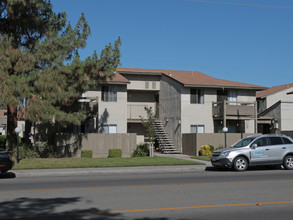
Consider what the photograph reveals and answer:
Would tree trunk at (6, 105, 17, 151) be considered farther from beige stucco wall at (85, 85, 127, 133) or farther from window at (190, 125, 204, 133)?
window at (190, 125, 204, 133)

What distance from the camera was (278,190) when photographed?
412 inches

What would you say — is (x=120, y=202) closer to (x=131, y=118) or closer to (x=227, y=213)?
(x=227, y=213)

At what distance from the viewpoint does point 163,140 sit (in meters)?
31.3

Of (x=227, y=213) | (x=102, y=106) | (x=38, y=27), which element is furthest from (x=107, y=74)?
(x=227, y=213)

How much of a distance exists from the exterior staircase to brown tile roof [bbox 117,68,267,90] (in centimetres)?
473

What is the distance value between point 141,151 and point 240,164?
9.78 meters

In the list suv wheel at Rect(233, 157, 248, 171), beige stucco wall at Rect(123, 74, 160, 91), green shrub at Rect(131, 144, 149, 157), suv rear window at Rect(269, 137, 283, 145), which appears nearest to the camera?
suv wheel at Rect(233, 157, 248, 171)

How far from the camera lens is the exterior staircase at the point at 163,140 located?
1175 inches

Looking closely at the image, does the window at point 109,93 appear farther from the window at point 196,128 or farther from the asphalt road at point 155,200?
the asphalt road at point 155,200

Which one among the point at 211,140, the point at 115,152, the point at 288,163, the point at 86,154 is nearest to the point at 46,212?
the point at 288,163

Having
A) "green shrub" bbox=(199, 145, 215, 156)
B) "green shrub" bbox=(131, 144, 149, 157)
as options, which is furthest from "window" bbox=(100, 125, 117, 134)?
"green shrub" bbox=(199, 145, 215, 156)

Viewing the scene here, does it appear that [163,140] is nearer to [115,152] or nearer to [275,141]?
[115,152]

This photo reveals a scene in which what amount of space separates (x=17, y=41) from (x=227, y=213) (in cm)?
1763

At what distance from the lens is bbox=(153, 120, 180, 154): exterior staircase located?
97.9ft
